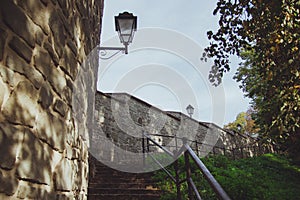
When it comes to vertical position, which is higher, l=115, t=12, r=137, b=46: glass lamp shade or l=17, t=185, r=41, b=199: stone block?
l=115, t=12, r=137, b=46: glass lamp shade

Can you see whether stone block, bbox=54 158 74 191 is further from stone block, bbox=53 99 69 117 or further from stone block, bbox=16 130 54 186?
stone block, bbox=53 99 69 117

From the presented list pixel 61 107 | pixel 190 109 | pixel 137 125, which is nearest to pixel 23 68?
pixel 61 107

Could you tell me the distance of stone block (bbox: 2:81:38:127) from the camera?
1.12 meters

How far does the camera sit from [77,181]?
223 cm

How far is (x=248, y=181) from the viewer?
5.01 meters

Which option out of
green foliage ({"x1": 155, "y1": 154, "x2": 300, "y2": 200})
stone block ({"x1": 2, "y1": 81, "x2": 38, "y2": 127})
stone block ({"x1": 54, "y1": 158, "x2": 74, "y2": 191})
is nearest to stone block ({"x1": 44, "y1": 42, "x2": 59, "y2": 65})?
stone block ({"x1": 2, "y1": 81, "x2": 38, "y2": 127})

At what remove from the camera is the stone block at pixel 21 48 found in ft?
3.82

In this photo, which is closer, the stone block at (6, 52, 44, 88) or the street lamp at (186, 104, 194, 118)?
the stone block at (6, 52, 44, 88)

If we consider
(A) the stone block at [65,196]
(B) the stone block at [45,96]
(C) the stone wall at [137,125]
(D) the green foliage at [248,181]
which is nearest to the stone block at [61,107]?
(B) the stone block at [45,96]

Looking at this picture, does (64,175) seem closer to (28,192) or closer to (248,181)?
(28,192)

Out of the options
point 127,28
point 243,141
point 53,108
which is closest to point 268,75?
point 53,108

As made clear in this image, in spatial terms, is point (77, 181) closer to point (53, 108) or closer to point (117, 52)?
point (53, 108)

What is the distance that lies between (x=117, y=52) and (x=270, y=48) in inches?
105

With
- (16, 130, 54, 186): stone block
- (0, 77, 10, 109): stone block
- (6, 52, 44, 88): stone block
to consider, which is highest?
(6, 52, 44, 88): stone block
